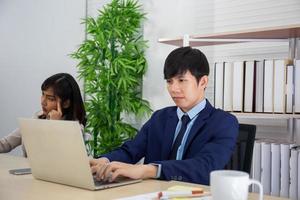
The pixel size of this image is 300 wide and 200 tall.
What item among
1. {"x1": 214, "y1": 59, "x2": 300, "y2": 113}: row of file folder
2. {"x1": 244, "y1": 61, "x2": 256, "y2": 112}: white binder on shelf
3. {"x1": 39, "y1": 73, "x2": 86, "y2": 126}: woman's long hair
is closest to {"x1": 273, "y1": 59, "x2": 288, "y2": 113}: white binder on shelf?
{"x1": 214, "y1": 59, "x2": 300, "y2": 113}: row of file folder

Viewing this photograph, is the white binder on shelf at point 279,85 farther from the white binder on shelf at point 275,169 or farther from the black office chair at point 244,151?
the black office chair at point 244,151

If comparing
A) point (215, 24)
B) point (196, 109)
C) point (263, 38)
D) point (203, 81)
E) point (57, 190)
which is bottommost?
point (57, 190)

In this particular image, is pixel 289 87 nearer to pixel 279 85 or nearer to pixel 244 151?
pixel 279 85

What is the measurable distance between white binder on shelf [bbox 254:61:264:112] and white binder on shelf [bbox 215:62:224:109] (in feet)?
0.73

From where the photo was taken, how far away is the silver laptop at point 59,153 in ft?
3.90

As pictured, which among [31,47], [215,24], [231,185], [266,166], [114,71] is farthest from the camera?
[31,47]

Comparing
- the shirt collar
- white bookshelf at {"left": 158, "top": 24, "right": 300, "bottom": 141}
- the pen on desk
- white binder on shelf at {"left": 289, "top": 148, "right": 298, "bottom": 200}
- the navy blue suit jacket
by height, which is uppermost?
white bookshelf at {"left": 158, "top": 24, "right": 300, "bottom": 141}

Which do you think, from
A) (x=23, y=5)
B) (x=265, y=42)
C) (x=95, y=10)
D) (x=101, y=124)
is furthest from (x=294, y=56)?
(x=23, y=5)

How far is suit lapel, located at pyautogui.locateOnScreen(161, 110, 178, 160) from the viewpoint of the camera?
1640mm

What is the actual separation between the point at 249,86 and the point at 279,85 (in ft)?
0.57

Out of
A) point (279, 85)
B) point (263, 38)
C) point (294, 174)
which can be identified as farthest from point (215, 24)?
point (294, 174)

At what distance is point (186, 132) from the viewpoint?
1.62 meters

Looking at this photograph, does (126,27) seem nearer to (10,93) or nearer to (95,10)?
(95,10)

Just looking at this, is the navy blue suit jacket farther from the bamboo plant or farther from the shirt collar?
the bamboo plant
